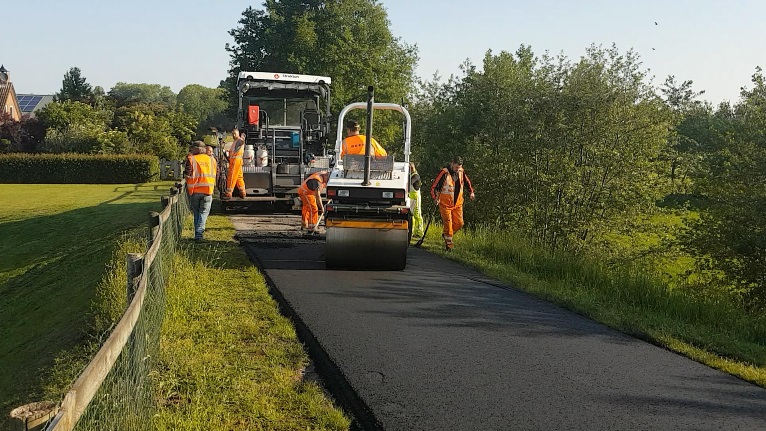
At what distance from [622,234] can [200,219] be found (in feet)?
42.5

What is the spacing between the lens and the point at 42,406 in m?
2.63

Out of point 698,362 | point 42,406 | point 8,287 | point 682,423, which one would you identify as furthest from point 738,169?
point 8,287

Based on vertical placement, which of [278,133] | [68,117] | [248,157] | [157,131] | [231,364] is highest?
[68,117]

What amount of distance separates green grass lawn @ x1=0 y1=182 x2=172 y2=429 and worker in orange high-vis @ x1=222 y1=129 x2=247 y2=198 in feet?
8.71

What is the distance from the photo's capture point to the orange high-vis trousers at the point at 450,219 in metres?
13.6

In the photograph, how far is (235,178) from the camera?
57.2 feet

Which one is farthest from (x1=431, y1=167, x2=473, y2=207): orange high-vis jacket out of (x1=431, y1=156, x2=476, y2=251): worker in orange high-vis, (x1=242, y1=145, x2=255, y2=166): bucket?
(x1=242, y1=145, x2=255, y2=166): bucket

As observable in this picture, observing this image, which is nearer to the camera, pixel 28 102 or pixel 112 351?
pixel 112 351

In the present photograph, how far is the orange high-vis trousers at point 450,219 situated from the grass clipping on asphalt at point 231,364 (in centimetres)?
473

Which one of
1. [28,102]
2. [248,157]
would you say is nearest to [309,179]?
[248,157]

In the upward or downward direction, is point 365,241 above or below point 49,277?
above

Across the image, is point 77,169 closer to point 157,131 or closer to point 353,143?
point 157,131

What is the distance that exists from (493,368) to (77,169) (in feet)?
136

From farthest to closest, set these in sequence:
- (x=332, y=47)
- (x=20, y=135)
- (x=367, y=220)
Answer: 1. (x=20, y=135)
2. (x=332, y=47)
3. (x=367, y=220)
